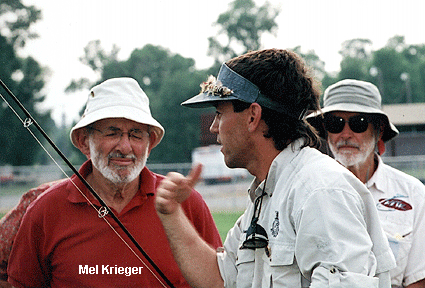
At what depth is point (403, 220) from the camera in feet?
8.78

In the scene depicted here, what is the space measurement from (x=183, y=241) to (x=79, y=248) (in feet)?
1.96

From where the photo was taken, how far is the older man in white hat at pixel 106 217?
2.41m

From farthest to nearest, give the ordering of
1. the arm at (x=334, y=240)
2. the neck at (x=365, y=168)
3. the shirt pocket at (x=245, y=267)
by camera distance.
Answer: the neck at (x=365, y=168) → the shirt pocket at (x=245, y=267) → the arm at (x=334, y=240)

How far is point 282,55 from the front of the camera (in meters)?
2.01

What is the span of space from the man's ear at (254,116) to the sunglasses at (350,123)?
4.36ft

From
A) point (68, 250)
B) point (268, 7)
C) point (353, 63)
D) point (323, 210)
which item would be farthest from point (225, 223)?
point (323, 210)

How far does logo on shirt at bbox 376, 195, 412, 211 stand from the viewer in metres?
2.73

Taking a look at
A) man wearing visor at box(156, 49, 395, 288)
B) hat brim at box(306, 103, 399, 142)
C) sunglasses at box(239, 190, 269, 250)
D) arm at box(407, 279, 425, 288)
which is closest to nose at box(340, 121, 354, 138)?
hat brim at box(306, 103, 399, 142)

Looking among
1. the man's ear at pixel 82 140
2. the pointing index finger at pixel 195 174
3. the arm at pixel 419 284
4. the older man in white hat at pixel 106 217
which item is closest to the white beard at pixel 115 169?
the older man in white hat at pixel 106 217

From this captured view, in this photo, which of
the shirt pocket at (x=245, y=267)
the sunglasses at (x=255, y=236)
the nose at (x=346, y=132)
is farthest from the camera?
the nose at (x=346, y=132)

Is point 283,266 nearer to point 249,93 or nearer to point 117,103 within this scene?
point 249,93

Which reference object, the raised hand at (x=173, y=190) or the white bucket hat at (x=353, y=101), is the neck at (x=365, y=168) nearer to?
the white bucket hat at (x=353, y=101)

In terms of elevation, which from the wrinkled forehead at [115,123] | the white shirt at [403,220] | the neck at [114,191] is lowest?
the white shirt at [403,220]

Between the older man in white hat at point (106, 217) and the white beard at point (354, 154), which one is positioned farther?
the white beard at point (354, 154)
